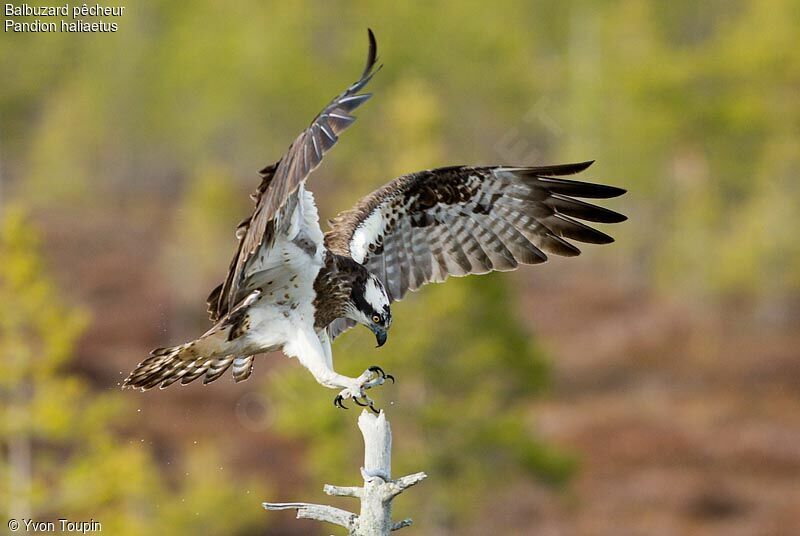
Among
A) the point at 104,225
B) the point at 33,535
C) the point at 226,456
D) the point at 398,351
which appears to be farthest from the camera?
the point at 104,225

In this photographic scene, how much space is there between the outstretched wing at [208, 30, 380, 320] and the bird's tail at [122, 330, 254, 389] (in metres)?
0.40

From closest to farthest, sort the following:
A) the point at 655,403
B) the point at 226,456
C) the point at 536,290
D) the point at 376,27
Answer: the point at 226,456 → the point at 655,403 → the point at 536,290 → the point at 376,27

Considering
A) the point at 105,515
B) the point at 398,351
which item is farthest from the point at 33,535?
the point at 398,351

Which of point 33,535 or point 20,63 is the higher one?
point 20,63

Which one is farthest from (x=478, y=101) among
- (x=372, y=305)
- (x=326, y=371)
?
(x=326, y=371)

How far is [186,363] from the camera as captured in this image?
26.5 ft

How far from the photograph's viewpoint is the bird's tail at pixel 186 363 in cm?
780

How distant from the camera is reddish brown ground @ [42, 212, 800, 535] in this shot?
85.1 ft

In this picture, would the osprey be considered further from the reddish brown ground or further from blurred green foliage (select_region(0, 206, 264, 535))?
the reddish brown ground

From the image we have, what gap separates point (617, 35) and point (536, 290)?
16579 millimetres

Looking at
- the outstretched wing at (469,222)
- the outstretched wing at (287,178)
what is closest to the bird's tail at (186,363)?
the outstretched wing at (287,178)

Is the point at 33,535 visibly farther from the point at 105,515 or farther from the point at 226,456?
the point at 226,456

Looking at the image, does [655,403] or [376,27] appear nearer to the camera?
[655,403]

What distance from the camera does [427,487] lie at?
19906mm
